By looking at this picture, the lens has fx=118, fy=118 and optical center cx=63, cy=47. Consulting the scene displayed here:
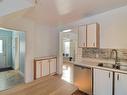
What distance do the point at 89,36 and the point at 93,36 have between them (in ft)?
0.42

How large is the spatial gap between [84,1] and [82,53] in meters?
1.88

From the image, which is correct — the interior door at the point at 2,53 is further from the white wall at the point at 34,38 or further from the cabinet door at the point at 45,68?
the cabinet door at the point at 45,68

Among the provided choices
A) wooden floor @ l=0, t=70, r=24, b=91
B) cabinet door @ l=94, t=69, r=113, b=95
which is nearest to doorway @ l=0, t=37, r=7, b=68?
wooden floor @ l=0, t=70, r=24, b=91

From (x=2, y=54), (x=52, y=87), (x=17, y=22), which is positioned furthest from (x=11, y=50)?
(x=52, y=87)

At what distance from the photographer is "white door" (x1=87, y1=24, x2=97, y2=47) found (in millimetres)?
3363

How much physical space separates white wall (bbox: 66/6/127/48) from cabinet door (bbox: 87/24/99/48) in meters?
0.23

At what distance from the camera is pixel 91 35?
11.2 feet

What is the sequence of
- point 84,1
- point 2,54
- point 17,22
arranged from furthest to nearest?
point 2,54
point 17,22
point 84,1

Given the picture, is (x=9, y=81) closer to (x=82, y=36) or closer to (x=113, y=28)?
(x=82, y=36)

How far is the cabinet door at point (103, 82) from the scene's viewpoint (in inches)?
Answer: 107

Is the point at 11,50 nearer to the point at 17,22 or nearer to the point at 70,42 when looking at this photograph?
the point at 17,22

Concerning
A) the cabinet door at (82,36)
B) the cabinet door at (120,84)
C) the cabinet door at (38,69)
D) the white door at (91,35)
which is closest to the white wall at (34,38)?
the cabinet door at (38,69)

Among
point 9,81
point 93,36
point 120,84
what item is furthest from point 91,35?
point 9,81

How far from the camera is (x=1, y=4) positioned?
156cm
